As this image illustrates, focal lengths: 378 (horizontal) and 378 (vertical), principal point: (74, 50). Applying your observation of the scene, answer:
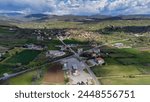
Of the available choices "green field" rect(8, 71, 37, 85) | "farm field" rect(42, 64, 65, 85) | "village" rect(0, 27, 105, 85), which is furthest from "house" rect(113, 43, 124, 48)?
"green field" rect(8, 71, 37, 85)

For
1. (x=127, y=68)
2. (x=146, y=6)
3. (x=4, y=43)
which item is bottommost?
(x=127, y=68)

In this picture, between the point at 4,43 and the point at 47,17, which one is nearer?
the point at 4,43

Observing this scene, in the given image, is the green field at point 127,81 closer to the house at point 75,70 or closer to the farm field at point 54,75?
the house at point 75,70

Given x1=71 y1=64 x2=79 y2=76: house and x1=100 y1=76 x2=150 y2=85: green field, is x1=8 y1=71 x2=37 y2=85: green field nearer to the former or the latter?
x1=71 y1=64 x2=79 y2=76: house

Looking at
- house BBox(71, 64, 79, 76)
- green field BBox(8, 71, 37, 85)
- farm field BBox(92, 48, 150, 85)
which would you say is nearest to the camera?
green field BBox(8, 71, 37, 85)

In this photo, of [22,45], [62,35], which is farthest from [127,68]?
[22,45]

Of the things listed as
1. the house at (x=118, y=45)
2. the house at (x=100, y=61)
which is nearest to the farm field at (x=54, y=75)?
the house at (x=100, y=61)

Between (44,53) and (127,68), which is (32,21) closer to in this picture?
(44,53)
